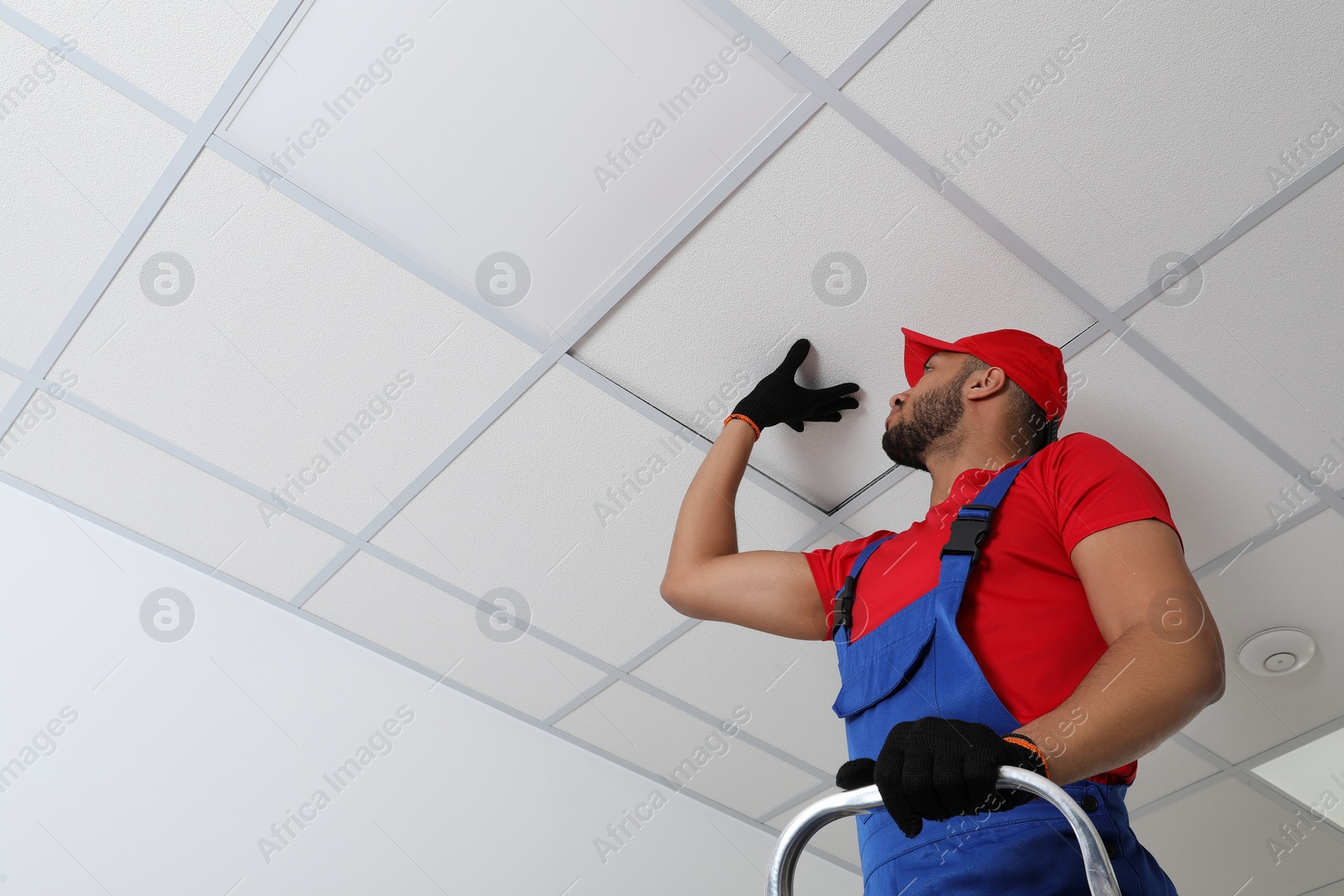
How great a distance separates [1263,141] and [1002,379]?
1.75 feet

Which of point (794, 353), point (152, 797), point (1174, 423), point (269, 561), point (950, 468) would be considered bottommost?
point (1174, 423)

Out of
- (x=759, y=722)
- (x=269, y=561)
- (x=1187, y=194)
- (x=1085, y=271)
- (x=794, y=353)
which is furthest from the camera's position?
(x=759, y=722)

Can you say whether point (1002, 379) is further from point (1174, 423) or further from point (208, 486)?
point (208, 486)

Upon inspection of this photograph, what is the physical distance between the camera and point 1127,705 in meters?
0.97

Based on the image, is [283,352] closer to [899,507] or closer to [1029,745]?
[899,507]

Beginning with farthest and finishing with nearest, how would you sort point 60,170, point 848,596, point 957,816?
1. point 60,170
2. point 848,596
3. point 957,816

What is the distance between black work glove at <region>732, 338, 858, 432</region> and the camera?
1710mm

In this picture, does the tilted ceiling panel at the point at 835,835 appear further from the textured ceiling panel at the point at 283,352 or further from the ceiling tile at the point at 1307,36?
the ceiling tile at the point at 1307,36

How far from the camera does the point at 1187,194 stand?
4.87 ft

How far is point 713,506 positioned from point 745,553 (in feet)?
0.37

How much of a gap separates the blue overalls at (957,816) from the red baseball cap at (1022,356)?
0.25 m

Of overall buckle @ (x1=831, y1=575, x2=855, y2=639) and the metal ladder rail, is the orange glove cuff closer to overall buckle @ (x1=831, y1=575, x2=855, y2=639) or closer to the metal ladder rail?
the metal ladder rail

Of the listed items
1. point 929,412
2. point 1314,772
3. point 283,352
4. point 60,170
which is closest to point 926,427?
point 929,412

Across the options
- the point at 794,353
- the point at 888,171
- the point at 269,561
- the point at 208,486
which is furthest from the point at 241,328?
the point at 888,171
